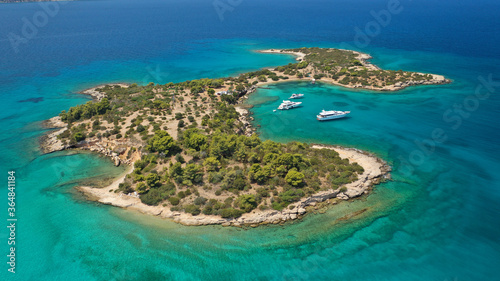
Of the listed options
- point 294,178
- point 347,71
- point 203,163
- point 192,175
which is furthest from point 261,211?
point 347,71

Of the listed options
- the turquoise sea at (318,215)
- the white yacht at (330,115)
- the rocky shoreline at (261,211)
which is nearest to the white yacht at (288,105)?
the turquoise sea at (318,215)

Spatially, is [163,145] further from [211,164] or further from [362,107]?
[362,107]

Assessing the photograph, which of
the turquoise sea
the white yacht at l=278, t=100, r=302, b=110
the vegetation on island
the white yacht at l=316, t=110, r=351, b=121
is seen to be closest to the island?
the turquoise sea

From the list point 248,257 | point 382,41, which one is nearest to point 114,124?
point 248,257

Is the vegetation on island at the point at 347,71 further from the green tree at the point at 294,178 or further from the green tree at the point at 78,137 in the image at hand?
the green tree at the point at 78,137

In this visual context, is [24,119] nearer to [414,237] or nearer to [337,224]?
[337,224]

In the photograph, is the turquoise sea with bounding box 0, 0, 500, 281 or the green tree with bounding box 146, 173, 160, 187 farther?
the green tree with bounding box 146, 173, 160, 187

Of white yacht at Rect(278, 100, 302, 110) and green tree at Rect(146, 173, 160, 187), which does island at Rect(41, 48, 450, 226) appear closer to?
green tree at Rect(146, 173, 160, 187)

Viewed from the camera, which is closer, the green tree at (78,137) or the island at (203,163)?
the island at (203,163)
